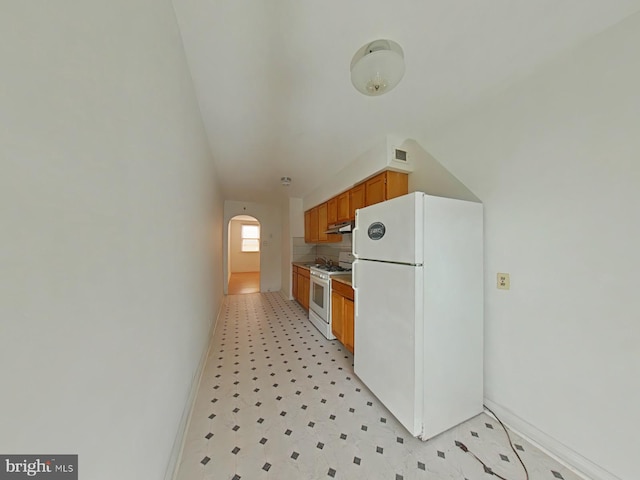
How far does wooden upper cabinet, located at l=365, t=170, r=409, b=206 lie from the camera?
2510 mm

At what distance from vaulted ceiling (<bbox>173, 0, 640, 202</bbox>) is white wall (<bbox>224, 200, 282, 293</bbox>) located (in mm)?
3780

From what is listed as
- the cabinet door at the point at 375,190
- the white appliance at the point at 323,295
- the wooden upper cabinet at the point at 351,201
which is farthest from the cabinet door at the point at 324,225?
the cabinet door at the point at 375,190

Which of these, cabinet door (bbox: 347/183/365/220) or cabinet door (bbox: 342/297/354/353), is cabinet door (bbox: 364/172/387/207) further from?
cabinet door (bbox: 342/297/354/353)

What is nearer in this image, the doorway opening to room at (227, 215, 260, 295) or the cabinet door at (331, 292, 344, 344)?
the cabinet door at (331, 292, 344, 344)

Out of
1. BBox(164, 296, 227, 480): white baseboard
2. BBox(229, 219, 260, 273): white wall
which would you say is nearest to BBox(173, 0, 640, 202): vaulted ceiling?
BBox(164, 296, 227, 480): white baseboard

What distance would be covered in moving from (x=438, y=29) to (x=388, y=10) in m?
0.32

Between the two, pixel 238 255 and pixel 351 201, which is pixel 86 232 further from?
pixel 238 255

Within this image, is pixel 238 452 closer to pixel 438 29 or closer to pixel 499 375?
pixel 499 375

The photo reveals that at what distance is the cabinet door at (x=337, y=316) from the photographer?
2.71 m

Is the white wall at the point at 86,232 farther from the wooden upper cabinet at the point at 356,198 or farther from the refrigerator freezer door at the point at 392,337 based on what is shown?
the wooden upper cabinet at the point at 356,198

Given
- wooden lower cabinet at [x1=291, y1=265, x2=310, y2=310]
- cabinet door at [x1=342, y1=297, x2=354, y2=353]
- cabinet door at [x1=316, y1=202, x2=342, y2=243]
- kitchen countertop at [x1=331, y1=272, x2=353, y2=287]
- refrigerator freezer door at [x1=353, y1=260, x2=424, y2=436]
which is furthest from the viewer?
wooden lower cabinet at [x1=291, y1=265, x2=310, y2=310]

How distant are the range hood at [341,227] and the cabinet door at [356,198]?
157 millimetres

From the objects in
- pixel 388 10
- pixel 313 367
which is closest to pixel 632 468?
pixel 313 367

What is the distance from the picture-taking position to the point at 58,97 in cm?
49
